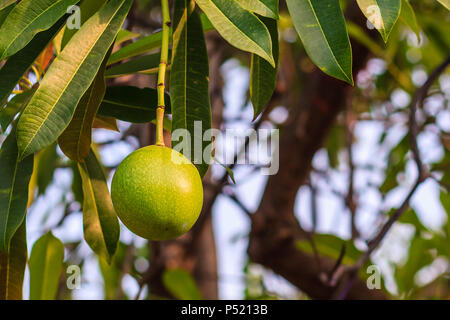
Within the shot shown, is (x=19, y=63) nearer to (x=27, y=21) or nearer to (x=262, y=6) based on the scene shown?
(x=27, y=21)

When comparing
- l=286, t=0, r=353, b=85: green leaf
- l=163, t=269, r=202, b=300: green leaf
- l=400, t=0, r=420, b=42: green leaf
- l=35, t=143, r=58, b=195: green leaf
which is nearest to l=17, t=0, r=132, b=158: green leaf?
l=286, t=0, r=353, b=85: green leaf

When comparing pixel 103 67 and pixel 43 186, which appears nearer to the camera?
pixel 103 67

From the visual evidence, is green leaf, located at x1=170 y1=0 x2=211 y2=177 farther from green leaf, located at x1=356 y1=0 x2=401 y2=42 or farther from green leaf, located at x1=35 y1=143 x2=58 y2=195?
green leaf, located at x1=35 y1=143 x2=58 y2=195

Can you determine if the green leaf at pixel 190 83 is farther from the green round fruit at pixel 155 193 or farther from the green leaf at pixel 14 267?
the green leaf at pixel 14 267

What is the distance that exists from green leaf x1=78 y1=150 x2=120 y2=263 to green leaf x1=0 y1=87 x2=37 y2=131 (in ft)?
0.56

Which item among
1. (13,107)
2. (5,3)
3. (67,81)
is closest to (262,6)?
(67,81)

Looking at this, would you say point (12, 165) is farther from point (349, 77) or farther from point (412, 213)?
point (412, 213)

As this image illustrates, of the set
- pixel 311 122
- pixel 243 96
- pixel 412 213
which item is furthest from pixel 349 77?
pixel 243 96

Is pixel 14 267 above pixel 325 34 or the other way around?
the other way around

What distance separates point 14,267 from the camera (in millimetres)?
1041

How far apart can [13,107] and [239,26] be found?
0.49m

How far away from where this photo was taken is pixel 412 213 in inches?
84.2

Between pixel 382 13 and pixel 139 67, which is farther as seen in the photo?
pixel 139 67
